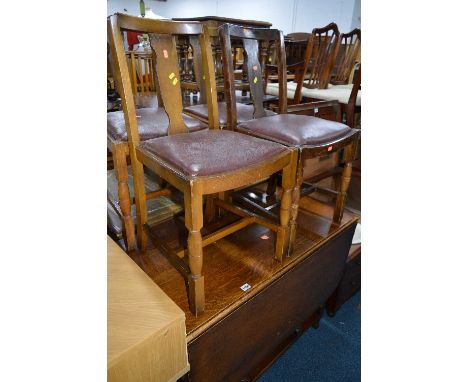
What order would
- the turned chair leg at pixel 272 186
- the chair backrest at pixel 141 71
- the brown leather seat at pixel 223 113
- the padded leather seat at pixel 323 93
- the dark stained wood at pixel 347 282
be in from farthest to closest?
the padded leather seat at pixel 323 93
the chair backrest at pixel 141 71
the turned chair leg at pixel 272 186
the dark stained wood at pixel 347 282
the brown leather seat at pixel 223 113

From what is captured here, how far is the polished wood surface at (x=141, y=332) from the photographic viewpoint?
2.31 ft

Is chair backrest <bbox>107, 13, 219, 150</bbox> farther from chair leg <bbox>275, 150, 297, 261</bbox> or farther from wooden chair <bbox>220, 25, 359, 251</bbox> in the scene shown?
chair leg <bbox>275, 150, 297, 261</bbox>

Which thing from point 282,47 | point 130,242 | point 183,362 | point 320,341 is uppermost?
point 282,47

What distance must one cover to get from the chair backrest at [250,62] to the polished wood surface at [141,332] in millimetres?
775

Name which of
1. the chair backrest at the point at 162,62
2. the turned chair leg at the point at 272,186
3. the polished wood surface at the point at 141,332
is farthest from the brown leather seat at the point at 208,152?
the turned chair leg at the point at 272,186

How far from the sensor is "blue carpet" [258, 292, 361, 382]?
54.2 inches

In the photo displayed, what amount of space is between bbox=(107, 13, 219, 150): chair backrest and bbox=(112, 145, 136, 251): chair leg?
0.08 meters

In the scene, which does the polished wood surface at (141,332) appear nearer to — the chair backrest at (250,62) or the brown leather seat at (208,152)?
the brown leather seat at (208,152)
